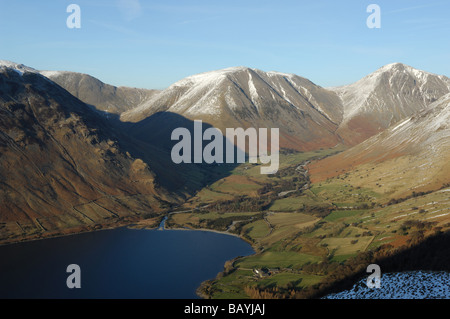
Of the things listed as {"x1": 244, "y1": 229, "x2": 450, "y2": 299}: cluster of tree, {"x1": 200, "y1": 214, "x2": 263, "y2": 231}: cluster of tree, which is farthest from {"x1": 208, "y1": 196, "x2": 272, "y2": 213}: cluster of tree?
{"x1": 244, "y1": 229, "x2": 450, "y2": 299}: cluster of tree

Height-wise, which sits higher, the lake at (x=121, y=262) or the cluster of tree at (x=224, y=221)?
the cluster of tree at (x=224, y=221)

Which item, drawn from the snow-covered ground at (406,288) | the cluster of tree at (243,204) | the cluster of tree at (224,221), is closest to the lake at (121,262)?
the cluster of tree at (224,221)

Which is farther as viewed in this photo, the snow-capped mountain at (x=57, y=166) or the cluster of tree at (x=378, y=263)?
the snow-capped mountain at (x=57, y=166)

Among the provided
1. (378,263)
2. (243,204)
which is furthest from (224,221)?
(378,263)

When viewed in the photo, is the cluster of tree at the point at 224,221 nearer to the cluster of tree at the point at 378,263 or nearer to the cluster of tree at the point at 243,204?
the cluster of tree at the point at 243,204

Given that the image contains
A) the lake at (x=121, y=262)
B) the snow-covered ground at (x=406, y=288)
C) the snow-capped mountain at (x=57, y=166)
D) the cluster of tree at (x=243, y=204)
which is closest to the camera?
the snow-covered ground at (x=406, y=288)

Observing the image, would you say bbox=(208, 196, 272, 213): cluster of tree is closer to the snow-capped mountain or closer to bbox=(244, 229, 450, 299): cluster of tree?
the snow-capped mountain
